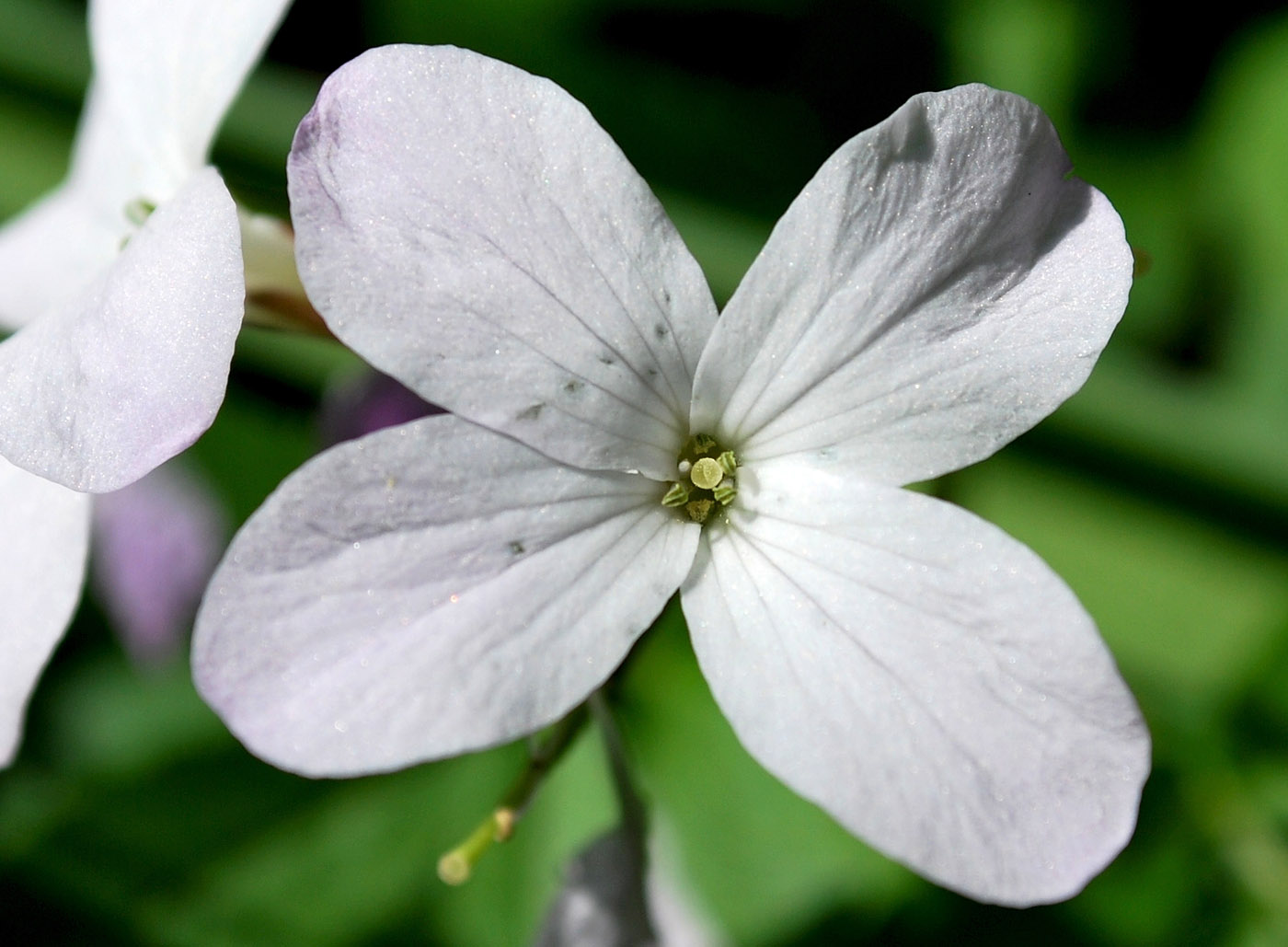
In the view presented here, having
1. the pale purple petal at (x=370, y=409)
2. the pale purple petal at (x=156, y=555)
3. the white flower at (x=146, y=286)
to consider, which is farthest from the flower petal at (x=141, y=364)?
the pale purple petal at (x=156, y=555)

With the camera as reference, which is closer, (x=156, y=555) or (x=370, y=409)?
(x=370, y=409)

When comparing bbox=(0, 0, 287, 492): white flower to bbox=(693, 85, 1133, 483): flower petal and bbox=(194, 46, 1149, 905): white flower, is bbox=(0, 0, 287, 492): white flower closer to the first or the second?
bbox=(194, 46, 1149, 905): white flower

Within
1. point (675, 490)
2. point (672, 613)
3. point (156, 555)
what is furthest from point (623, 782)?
point (156, 555)

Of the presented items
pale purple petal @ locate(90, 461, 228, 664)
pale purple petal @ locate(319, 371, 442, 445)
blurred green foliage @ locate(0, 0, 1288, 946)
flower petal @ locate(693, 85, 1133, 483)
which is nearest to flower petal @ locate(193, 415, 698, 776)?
flower petal @ locate(693, 85, 1133, 483)

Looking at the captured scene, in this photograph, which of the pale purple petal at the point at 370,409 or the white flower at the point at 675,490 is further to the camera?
the pale purple petal at the point at 370,409

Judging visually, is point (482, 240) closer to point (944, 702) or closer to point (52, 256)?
point (944, 702)

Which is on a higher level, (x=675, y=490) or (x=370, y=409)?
(x=675, y=490)

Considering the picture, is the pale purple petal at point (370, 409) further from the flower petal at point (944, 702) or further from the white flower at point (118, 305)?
the flower petal at point (944, 702)
